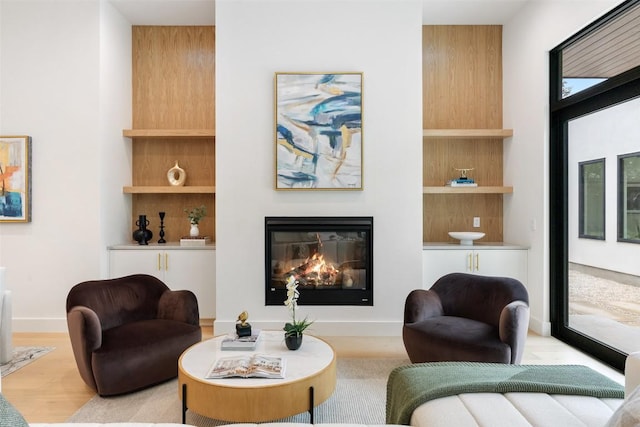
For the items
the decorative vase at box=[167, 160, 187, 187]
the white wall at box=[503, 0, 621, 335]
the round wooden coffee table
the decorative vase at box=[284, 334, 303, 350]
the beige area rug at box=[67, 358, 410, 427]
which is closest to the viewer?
the round wooden coffee table

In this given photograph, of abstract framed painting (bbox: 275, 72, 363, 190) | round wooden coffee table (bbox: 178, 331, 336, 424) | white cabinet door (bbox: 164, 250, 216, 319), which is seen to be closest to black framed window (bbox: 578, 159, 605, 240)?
abstract framed painting (bbox: 275, 72, 363, 190)

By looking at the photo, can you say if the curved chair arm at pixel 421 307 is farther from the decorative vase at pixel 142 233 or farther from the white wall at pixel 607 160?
the decorative vase at pixel 142 233

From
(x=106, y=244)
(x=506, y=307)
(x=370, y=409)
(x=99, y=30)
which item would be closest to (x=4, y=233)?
(x=106, y=244)

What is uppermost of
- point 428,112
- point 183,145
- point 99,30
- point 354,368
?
point 99,30

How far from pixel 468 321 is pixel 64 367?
124 inches

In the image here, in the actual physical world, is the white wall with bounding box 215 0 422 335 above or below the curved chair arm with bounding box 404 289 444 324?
above

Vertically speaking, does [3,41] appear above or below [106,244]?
above

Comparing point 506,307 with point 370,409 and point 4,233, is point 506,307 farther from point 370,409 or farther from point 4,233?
point 4,233

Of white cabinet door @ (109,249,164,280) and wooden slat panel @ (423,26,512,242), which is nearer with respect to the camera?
white cabinet door @ (109,249,164,280)

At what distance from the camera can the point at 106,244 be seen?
14.1 feet

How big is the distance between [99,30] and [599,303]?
17.5 feet

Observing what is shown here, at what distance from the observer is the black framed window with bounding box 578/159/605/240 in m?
3.38

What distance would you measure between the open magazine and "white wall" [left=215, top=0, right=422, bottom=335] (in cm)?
171

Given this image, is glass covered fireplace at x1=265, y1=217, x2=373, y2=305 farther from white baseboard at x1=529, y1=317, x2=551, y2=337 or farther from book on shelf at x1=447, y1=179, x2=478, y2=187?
white baseboard at x1=529, y1=317, x2=551, y2=337
